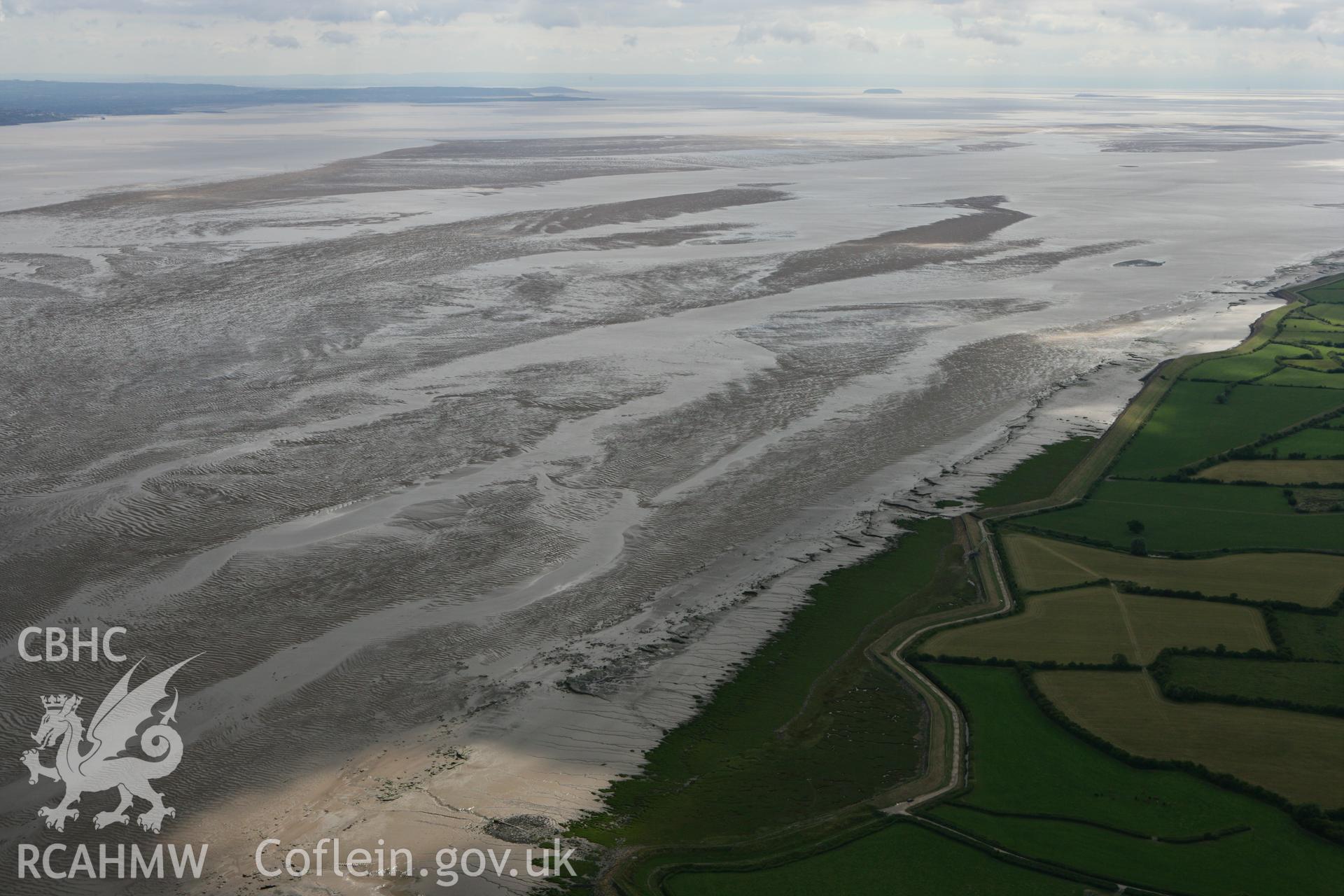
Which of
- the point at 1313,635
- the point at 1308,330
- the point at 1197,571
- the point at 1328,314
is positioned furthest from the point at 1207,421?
the point at 1328,314

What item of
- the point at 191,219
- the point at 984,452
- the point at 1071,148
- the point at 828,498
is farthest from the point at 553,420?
the point at 1071,148

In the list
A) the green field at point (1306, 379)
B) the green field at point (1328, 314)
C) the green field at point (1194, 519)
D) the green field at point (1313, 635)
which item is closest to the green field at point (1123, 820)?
the green field at point (1313, 635)

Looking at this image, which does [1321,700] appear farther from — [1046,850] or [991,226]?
[991,226]

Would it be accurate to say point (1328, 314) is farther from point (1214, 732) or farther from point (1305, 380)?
point (1214, 732)

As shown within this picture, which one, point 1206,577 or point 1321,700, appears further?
point 1206,577

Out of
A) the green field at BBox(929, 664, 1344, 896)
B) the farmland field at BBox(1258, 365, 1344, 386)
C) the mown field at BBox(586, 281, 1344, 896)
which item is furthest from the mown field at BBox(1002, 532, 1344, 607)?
the farmland field at BBox(1258, 365, 1344, 386)

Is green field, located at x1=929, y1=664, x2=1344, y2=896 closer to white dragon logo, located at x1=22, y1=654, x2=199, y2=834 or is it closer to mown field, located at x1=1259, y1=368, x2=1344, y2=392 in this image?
white dragon logo, located at x1=22, y1=654, x2=199, y2=834
